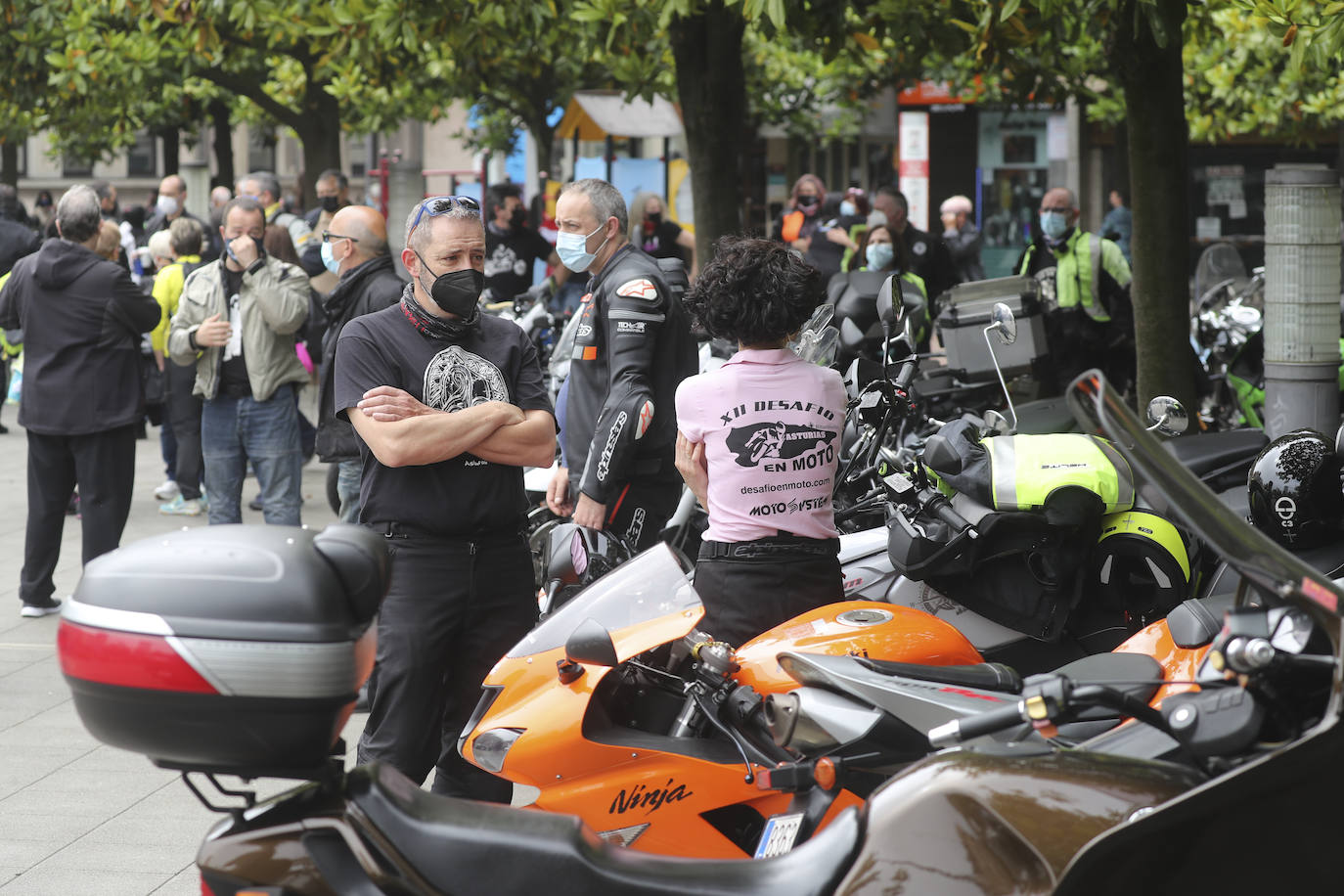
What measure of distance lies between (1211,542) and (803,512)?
192 cm

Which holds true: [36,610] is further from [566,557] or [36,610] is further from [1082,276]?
[1082,276]

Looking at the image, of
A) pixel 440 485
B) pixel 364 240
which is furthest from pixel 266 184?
pixel 440 485

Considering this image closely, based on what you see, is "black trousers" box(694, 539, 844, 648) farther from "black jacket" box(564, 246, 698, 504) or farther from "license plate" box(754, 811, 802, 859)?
"black jacket" box(564, 246, 698, 504)

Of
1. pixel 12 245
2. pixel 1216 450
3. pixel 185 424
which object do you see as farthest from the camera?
pixel 12 245

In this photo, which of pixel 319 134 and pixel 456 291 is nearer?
pixel 456 291

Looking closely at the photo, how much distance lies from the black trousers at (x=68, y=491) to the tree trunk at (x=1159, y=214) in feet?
15.6

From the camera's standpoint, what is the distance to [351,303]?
6.04 meters

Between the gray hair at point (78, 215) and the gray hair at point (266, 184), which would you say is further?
the gray hair at point (266, 184)

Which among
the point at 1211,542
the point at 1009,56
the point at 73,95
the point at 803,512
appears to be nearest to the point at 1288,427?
the point at 1009,56

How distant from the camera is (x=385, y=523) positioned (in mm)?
3760

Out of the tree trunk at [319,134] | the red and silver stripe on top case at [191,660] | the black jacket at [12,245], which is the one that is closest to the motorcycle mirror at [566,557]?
the red and silver stripe on top case at [191,660]

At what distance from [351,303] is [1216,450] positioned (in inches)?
130

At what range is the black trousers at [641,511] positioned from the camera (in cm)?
515

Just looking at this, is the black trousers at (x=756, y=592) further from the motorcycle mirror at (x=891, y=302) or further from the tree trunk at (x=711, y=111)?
the tree trunk at (x=711, y=111)
